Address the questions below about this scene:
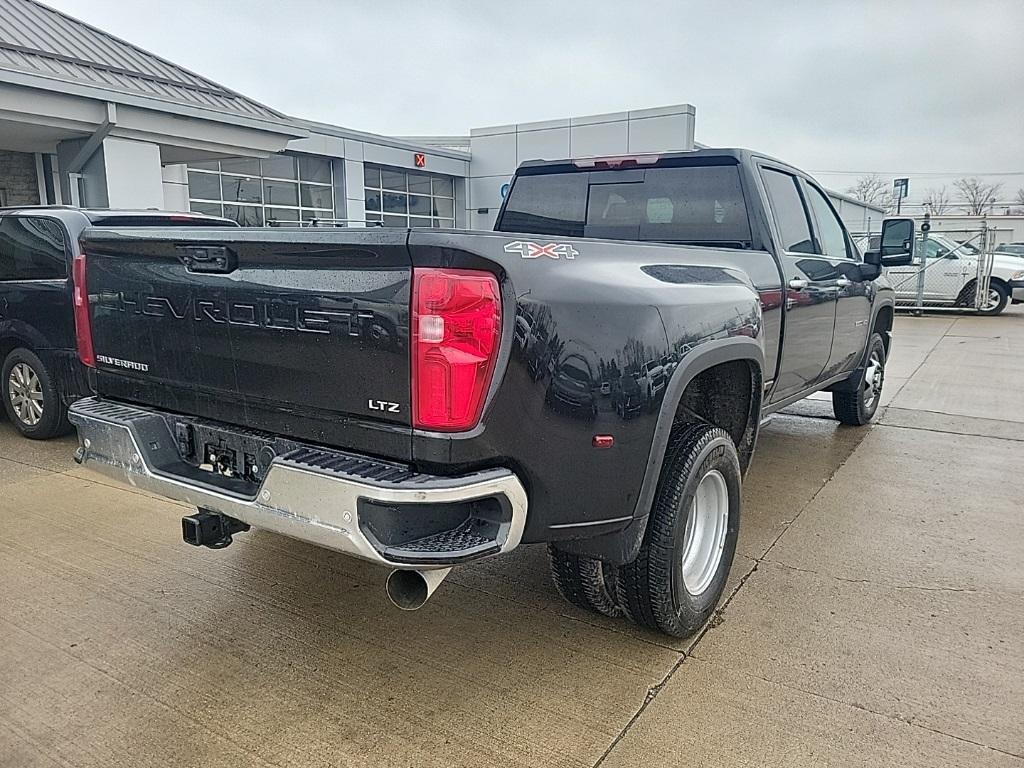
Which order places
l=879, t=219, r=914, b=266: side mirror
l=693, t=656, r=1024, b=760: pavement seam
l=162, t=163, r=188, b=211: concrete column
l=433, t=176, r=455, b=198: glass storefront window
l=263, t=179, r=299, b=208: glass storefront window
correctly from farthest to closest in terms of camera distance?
l=433, t=176, r=455, b=198: glass storefront window, l=263, t=179, r=299, b=208: glass storefront window, l=162, t=163, r=188, b=211: concrete column, l=879, t=219, r=914, b=266: side mirror, l=693, t=656, r=1024, b=760: pavement seam

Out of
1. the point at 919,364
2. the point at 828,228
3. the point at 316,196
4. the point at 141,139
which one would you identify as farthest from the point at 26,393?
the point at 316,196

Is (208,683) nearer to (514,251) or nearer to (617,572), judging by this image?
(617,572)

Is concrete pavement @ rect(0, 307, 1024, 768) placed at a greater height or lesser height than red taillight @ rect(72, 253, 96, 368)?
lesser

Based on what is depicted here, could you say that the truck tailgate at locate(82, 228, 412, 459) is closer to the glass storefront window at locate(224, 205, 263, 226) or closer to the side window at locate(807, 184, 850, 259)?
the side window at locate(807, 184, 850, 259)

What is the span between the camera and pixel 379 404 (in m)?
2.31

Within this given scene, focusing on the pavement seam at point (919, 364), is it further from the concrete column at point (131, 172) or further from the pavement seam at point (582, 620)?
the concrete column at point (131, 172)

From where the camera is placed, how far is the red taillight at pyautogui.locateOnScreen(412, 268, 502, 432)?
216cm

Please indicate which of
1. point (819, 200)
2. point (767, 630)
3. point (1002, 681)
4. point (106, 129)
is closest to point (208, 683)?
point (767, 630)

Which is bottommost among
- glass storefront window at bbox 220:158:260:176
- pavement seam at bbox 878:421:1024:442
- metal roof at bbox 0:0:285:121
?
pavement seam at bbox 878:421:1024:442

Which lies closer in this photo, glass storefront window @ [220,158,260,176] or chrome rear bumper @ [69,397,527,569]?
chrome rear bumper @ [69,397,527,569]

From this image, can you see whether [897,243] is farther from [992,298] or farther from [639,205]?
[992,298]

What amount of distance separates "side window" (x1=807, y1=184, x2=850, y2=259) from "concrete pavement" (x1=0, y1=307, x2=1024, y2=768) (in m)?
1.73

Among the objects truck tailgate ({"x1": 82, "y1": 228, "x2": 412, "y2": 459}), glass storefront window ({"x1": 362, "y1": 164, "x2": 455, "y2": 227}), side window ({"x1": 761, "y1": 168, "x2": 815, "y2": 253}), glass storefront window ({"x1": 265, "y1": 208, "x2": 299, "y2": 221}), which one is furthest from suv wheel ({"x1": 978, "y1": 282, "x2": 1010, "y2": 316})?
truck tailgate ({"x1": 82, "y1": 228, "x2": 412, "y2": 459})

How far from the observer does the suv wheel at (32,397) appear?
5992mm
